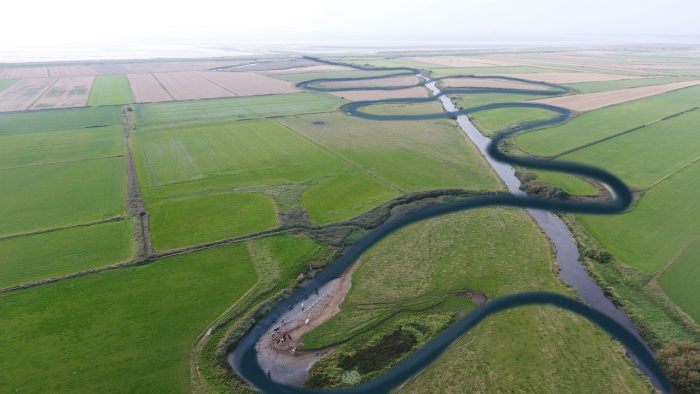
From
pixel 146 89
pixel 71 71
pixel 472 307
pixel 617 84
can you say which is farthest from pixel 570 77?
pixel 71 71

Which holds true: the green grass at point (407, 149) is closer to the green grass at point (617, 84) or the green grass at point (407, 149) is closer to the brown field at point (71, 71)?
the green grass at point (617, 84)

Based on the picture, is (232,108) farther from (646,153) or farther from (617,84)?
(617,84)

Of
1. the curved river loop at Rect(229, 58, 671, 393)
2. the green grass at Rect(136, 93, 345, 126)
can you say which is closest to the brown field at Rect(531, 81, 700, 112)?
the curved river loop at Rect(229, 58, 671, 393)

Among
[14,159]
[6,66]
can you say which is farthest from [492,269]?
[6,66]

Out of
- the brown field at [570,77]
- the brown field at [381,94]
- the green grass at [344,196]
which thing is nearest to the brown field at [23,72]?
the brown field at [381,94]

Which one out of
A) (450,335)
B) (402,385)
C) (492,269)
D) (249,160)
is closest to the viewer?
(402,385)

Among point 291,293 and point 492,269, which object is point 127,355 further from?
point 492,269

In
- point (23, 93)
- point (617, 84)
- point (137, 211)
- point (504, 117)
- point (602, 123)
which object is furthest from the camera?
point (617, 84)
